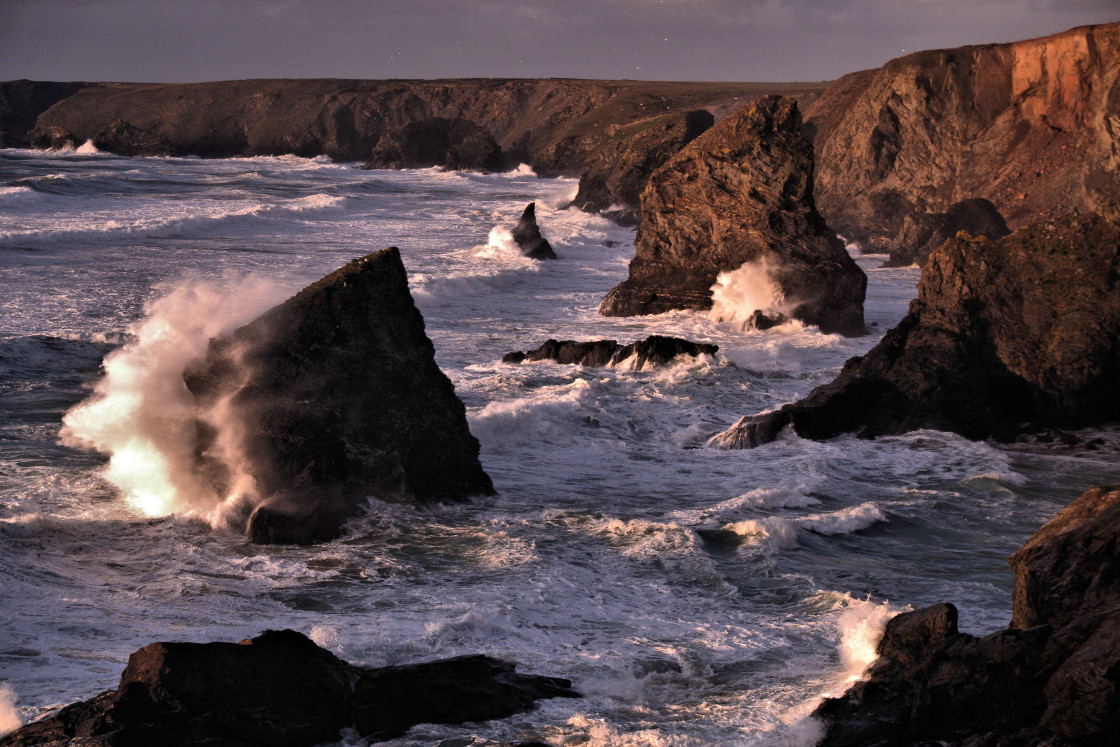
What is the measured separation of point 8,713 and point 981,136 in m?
41.5

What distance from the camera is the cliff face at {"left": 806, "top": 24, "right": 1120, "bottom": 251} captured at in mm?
35094

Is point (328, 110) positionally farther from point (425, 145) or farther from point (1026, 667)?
point (1026, 667)

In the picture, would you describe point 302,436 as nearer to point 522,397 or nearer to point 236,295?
point 236,295

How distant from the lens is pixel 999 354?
1349 cm

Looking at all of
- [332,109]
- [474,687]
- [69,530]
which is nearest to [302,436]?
→ [69,530]

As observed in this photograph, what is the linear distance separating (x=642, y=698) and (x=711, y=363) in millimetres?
11022

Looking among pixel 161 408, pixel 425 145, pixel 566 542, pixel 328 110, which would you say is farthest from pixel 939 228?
pixel 328 110

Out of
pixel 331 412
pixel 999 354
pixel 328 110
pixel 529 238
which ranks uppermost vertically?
pixel 328 110

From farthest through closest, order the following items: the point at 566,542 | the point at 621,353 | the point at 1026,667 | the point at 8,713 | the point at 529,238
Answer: the point at 529,238 → the point at 621,353 → the point at 566,542 → the point at 8,713 → the point at 1026,667

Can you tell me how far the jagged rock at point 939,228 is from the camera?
3266 cm

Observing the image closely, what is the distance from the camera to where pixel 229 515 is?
9727 mm

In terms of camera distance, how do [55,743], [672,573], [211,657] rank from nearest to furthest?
[55,743], [211,657], [672,573]

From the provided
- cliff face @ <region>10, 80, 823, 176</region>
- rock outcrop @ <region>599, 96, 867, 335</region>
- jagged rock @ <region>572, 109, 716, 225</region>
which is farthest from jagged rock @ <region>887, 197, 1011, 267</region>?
cliff face @ <region>10, 80, 823, 176</region>

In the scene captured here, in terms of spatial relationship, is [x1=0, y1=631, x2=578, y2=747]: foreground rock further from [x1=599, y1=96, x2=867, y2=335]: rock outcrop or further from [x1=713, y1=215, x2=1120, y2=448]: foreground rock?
[x1=599, y1=96, x2=867, y2=335]: rock outcrop
